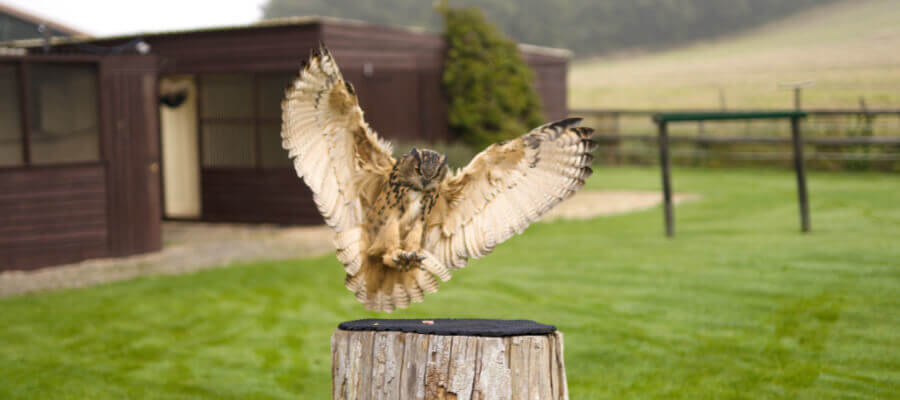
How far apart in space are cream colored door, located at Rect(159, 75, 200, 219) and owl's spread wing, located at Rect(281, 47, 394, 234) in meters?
10.9

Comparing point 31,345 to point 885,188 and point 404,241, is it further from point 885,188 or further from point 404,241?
point 885,188

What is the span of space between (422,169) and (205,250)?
8075mm

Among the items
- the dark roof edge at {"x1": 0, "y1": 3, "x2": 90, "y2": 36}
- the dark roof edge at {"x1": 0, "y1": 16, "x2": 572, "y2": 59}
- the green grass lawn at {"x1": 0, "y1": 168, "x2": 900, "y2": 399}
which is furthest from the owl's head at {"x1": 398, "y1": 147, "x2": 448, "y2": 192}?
the dark roof edge at {"x1": 0, "y1": 3, "x2": 90, "y2": 36}

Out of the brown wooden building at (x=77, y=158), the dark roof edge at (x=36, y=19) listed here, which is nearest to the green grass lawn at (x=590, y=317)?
the brown wooden building at (x=77, y=158)

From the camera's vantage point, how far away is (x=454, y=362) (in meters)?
3.10

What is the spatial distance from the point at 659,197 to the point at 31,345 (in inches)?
454

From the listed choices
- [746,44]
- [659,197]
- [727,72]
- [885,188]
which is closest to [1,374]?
[659,197]

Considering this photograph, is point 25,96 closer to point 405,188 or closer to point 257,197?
point 257,197

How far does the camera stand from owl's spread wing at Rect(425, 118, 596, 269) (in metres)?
3.30

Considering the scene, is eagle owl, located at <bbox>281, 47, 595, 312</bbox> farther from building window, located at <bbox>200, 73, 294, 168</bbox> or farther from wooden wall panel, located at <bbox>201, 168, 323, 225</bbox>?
building window, located at <bbox>200, 73, 294, 168</bbox>

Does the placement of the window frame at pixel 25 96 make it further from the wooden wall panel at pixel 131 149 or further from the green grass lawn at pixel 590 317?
the green grass lawn at pixel 590 317

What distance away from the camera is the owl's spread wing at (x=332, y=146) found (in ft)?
10.6

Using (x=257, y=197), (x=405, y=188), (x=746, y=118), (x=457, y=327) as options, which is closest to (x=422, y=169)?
(x=405, y=188)

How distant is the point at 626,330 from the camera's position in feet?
20.1
